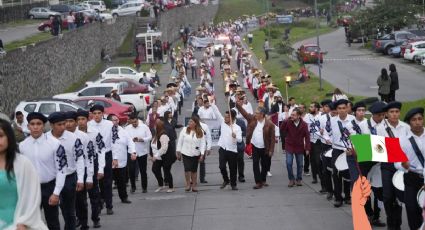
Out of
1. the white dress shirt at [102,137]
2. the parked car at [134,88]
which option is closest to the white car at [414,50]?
the parked car at [134,88]

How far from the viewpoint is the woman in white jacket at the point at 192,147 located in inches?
734

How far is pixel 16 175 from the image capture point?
737 centimetres

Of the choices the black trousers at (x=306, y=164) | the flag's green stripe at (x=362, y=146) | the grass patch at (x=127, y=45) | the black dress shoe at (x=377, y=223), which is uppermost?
the flag's green stripe at (x=362, y=146)

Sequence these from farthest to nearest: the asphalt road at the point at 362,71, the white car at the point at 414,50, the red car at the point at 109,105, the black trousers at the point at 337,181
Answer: the white car at the point at 414,50
the asphalt road at the point at 362,71
the red car at the point at 109,105
the black trousers at the point at 337,181

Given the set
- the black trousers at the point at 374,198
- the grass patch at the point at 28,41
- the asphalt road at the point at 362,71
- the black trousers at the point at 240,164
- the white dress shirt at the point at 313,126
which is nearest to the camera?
the black trousers at the point at 374,198

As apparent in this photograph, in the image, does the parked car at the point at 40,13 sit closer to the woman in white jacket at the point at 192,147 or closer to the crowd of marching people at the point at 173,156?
the crowd of marching people at the point at 173,156

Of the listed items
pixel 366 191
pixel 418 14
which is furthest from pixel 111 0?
pixel 366 191

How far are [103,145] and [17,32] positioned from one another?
4420 centimetres

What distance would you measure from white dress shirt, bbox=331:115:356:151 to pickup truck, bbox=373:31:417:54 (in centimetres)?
4656

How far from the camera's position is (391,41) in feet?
205

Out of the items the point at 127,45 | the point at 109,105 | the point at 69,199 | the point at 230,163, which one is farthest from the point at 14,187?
the point at 127,45

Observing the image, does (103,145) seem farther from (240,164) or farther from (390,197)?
(240,164)

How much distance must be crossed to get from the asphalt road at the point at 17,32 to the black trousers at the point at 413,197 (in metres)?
38.8

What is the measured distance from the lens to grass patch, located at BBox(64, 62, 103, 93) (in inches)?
1896
